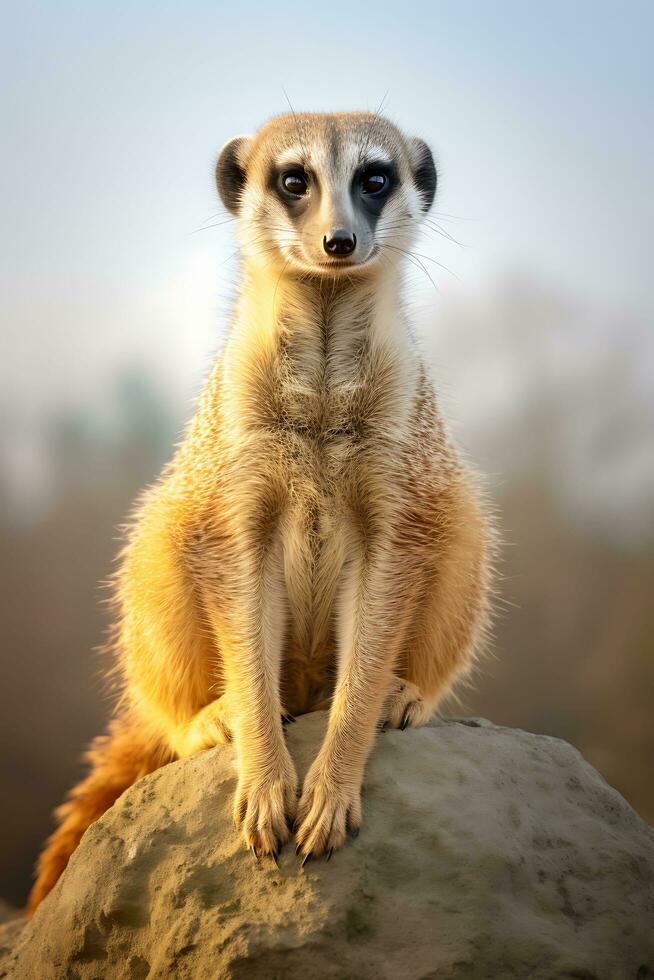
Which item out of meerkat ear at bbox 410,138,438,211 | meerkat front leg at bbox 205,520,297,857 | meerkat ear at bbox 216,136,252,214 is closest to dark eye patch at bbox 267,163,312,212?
meerkat ear at bbox 216,136,252,214

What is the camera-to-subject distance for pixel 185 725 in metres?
2.89

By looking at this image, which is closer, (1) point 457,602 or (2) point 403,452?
(2) point 403,452

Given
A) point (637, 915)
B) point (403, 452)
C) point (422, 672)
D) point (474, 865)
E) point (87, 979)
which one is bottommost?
point (87, 979)

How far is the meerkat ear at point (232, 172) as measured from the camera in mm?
2906

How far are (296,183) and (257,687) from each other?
4.44 feet

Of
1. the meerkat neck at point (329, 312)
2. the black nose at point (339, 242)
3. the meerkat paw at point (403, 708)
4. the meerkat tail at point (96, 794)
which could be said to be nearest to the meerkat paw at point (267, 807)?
the meerkat paw at point (403, 708)

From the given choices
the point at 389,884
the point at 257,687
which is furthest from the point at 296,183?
the point at 389,884

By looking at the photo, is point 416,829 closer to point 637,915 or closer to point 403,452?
point 637,915

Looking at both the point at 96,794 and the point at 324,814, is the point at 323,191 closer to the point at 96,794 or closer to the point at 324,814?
the point at 324,814

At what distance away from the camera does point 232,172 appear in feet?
9.59

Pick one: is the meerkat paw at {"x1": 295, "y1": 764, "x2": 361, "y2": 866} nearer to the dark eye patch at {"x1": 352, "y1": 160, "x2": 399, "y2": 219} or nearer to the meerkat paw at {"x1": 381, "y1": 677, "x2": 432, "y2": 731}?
the meerkat paw at {"x1": 381, "y1": 677, "x2": 432, "y2": 731}

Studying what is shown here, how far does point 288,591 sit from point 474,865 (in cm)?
83

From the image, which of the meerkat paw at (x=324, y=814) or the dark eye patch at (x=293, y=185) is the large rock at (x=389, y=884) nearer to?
the meerkat paw at (x=324, y=814)

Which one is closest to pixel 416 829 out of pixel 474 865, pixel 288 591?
pixel 474 865
